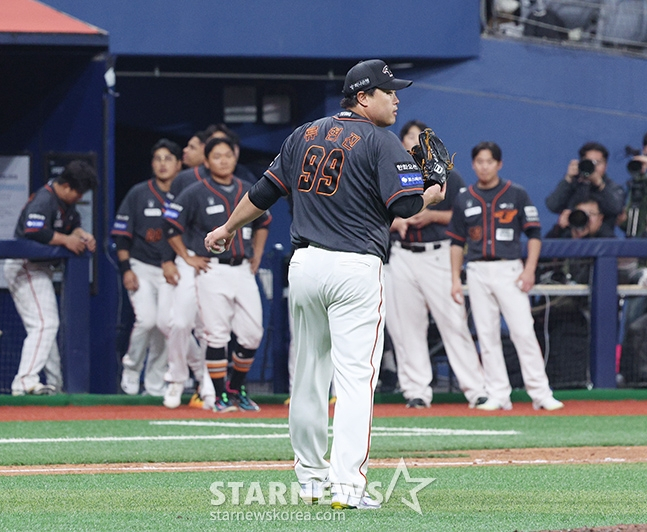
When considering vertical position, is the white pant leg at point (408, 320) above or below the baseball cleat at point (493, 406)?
above

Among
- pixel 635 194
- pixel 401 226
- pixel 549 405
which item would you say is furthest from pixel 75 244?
pixel 635 194

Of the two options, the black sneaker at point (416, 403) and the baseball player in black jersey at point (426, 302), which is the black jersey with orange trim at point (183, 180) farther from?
the black sneaker at point (416, 403)

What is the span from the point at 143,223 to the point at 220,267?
167cm

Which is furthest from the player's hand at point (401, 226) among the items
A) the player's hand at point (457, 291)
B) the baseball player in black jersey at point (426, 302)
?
the player's hand at point (457, 291)

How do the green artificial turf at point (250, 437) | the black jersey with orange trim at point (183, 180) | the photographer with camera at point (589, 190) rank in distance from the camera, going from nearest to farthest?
the green artificial turf at point (250, 437) → the black jersey with orange trim at point (183, 180) → the photographer with camera at point (589, 190)

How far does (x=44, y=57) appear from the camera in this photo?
13.3m

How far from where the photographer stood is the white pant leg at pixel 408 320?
1082 centimetres

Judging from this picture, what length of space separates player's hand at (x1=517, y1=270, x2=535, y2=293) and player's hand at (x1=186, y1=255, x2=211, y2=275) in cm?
261

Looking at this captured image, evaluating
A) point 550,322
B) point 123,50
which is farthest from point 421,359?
point 123,50

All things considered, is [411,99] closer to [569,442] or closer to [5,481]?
[569,442]

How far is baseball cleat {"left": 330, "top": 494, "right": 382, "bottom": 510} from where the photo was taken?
197 inches

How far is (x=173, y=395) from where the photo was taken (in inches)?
427

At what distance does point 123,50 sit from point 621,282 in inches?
226

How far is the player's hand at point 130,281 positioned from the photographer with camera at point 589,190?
13.4 ft
